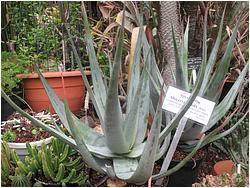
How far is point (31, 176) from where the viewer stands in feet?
4.57

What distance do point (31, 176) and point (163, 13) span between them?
0.87m

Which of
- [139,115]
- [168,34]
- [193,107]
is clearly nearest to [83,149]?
[139,115]

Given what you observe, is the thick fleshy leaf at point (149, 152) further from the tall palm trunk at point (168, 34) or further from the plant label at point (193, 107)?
the tall palm trunk at point (168, 34)

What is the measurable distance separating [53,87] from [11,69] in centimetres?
27

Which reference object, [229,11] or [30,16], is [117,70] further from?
[30,16]

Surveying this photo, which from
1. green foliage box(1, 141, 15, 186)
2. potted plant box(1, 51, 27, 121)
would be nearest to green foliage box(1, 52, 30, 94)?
potted plant box(1, 51, 27, 121)

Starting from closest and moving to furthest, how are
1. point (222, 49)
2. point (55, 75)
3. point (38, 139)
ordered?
point (38, 139), point (222, 49), point (55, 75)

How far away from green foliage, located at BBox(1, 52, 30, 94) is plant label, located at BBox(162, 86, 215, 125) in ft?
4.03

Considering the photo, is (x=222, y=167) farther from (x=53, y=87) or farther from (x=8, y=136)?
(x=53, y=87)

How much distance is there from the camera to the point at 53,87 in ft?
7.73

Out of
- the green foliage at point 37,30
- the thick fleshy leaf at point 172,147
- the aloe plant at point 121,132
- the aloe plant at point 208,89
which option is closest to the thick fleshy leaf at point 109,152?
the aloe plant at point 121,132

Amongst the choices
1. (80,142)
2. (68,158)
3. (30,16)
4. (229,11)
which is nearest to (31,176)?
(68,158)

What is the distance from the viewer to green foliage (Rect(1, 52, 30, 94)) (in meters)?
2.22

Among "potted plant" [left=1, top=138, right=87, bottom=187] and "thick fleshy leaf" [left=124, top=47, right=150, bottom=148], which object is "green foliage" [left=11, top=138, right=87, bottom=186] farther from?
"thick fleshy leaf" [left=124, top=47, right=150, bottom=148]
